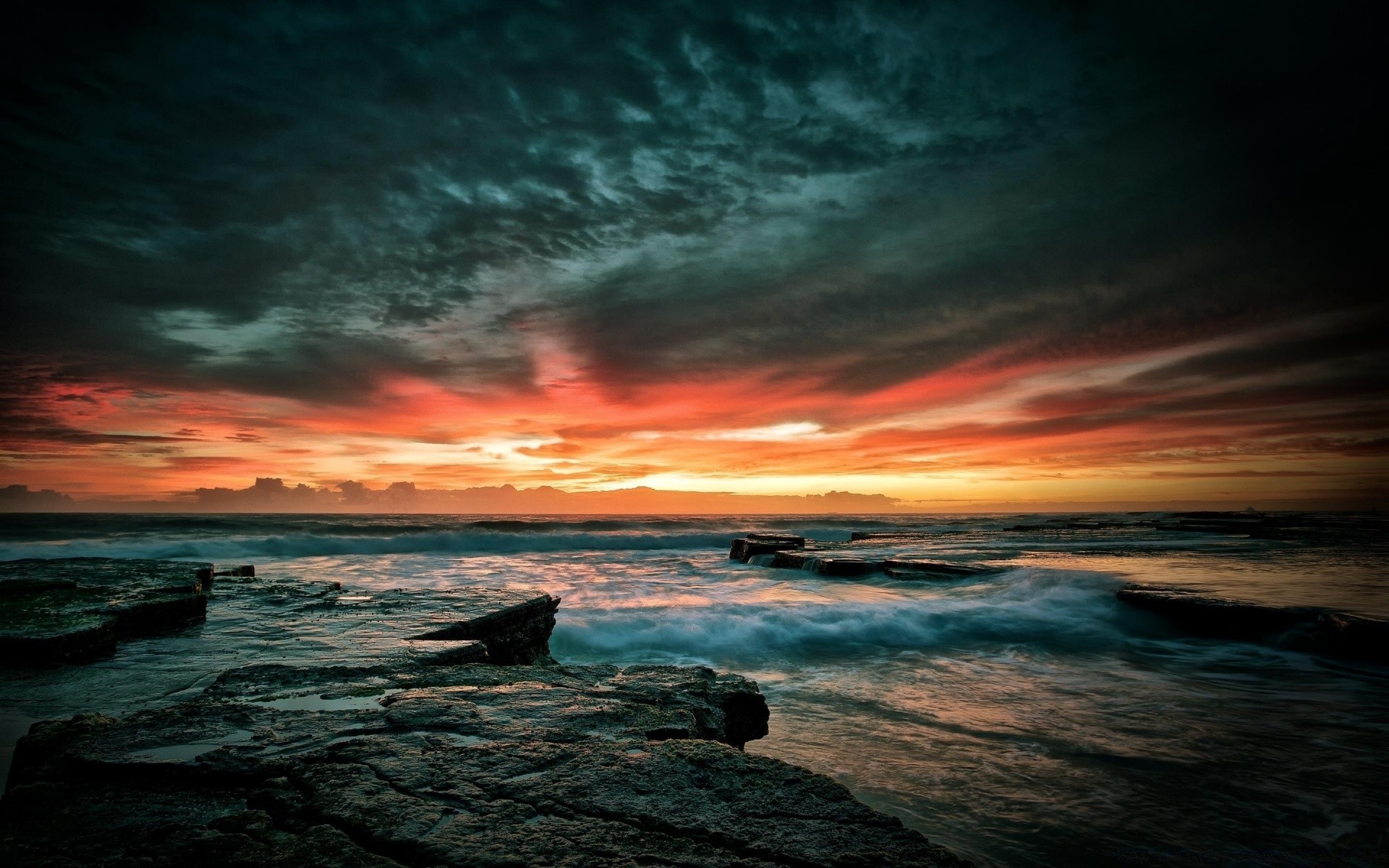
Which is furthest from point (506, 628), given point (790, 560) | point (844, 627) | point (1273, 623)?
point (790, 560)

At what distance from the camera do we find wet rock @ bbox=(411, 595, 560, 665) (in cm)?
491

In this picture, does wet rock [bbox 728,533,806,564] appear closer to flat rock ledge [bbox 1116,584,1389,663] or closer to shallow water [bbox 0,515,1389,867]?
shallow water [bbox 0,515,1389,867]

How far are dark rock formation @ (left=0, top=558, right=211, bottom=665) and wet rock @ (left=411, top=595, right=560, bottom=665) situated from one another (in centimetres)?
212

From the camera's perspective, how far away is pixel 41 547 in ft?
87.8

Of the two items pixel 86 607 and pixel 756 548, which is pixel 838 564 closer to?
pixel 756 548

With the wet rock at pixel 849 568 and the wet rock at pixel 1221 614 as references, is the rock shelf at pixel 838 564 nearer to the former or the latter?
the wet rock at pixel 849 568

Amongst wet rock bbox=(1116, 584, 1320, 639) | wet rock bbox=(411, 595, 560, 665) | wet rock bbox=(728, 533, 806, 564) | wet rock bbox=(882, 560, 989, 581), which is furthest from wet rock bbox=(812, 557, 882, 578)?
wet rock bbox=(411, 595, 560, 665)

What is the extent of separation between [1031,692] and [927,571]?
846cm

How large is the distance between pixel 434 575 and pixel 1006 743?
15.0m

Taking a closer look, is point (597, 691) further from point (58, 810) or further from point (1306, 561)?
point (1306, 561)

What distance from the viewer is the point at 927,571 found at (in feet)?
48.0

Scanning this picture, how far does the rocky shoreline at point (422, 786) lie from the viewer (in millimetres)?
1728

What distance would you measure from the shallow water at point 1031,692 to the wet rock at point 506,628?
1.03 metres

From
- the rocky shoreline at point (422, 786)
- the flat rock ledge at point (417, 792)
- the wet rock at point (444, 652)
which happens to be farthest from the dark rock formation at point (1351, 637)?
the wet rock at point (444, 652)
